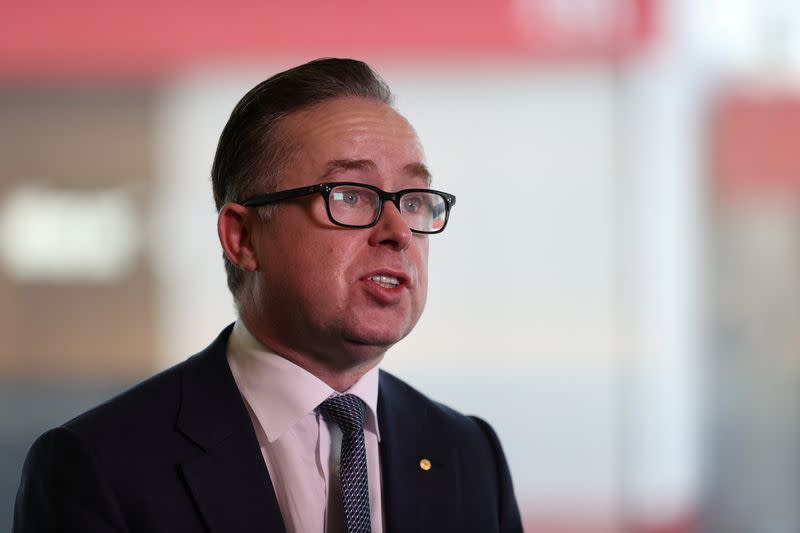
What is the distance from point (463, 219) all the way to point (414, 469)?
227 centimetres

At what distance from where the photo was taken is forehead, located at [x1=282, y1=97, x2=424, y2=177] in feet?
4.09

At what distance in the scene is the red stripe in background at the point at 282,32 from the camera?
3.57 metres

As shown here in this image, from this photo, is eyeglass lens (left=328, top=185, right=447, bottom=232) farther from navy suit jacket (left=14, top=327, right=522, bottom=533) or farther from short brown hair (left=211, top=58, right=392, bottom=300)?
navy suit jacket (left=14, top=327, right=522, bottom=533)

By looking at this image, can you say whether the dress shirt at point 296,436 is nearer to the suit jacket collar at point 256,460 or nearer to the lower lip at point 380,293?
the suit jacket collar at point 256,460

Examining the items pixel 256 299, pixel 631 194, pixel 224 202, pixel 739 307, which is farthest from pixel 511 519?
pixel 739 307

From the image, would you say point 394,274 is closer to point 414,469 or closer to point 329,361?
point 329,361

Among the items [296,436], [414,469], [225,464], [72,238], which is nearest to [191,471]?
[225,464]

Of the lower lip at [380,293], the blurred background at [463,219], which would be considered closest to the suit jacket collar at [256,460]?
the lower lip at [380,293]

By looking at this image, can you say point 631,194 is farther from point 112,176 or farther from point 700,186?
point 112,176

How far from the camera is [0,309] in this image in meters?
3.55

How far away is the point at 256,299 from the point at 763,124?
117 inches

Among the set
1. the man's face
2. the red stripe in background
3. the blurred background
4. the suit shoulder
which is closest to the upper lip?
the man's face

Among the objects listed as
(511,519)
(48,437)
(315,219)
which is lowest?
(511,519)

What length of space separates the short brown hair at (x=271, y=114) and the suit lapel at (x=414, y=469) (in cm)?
28
